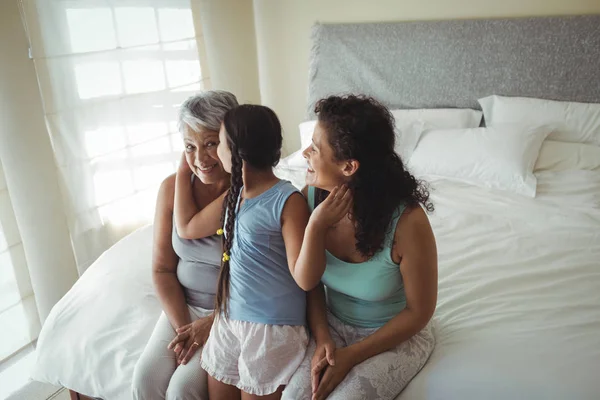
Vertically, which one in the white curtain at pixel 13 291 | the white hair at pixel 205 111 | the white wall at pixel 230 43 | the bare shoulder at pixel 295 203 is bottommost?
the white curtain at pixel 13 291

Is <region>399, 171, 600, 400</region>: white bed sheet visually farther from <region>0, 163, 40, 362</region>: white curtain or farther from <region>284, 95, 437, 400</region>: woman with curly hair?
<region>0, 163, 40, 362</region>: white curtain

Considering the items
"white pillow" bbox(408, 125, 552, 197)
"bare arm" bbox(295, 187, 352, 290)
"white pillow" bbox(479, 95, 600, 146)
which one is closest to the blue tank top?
"bare arm" bbox(295, 187, 352, 290)

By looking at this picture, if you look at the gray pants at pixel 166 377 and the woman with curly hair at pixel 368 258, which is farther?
the gray pants at pixel 166 377

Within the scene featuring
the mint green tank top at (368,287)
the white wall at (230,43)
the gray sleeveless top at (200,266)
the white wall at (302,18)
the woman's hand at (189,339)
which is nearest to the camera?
the mint green tank top at (368,287)

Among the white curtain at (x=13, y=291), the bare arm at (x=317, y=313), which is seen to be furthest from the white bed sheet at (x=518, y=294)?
the white curtain at (x=13, y=291)

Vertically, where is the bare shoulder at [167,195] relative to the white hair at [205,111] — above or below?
below

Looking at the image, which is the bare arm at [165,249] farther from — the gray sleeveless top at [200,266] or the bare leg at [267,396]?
the bare leg at [267,396]

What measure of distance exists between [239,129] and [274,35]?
7.60 feet

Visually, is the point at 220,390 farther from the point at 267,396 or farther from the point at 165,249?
the point at 165,249

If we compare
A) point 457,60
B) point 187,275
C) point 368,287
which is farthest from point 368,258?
point 457,60

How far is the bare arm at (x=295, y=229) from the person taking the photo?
1.26 meters

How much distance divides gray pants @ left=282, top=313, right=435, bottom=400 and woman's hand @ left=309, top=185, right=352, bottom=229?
344 millimetres

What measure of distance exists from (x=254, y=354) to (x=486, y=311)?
71cm

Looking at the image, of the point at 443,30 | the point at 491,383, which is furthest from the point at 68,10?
the point at 491,383
